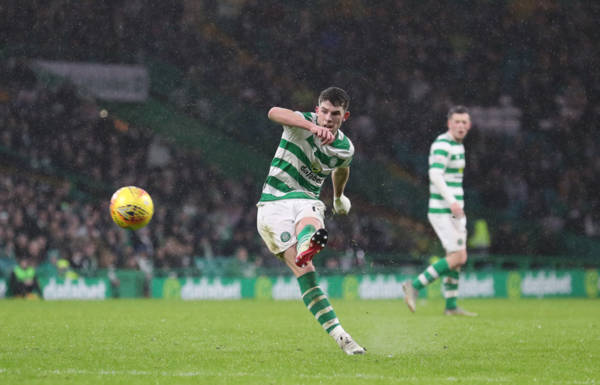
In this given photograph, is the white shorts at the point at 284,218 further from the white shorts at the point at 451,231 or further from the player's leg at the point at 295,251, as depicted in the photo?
the white shorts at the point at 451,231

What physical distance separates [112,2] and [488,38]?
11.5 meters

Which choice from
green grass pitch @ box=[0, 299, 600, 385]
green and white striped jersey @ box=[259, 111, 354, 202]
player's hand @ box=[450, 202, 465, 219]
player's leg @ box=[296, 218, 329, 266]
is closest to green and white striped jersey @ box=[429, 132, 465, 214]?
player's hand @ box=[450, 202, 465, 219]

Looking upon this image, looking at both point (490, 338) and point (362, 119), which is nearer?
point (490, 338)

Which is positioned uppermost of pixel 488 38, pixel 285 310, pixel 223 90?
pixel 488 38

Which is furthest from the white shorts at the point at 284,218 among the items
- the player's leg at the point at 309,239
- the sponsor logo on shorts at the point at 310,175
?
the sponsor logo on shorts at the point at 310,175

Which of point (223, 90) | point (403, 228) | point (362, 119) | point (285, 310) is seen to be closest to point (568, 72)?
point (362, 119)

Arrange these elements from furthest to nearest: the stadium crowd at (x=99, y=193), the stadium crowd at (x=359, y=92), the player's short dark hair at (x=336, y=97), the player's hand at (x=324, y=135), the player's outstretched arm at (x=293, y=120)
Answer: the stadium crowd at (x=359, y=92)
the stadium crowd at (x=99, y=193)
the player's short dark hair at (x=336, y=97)
the player's outstretched arm at (x=293, y=120)
the player's hand at (x=324, y=135)

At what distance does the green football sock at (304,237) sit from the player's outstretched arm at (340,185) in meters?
0.80

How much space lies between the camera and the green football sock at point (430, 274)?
36.8 ft

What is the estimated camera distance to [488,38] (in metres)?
28.0

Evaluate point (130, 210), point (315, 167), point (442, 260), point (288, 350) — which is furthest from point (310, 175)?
point (442, 260)

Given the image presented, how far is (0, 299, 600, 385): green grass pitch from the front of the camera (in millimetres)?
5285

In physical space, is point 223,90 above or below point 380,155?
above

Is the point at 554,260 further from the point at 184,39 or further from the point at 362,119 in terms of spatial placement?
the point at 184,39
